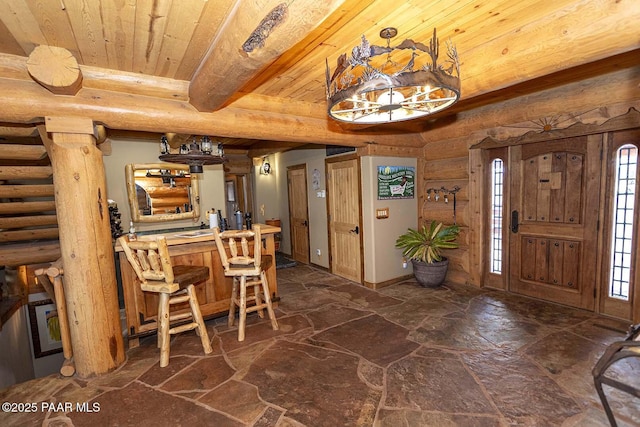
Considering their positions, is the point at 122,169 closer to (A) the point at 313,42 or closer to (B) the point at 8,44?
(B) the point at 8,44

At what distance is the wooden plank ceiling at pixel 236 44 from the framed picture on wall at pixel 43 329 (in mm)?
3643

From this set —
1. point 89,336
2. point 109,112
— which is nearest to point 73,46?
point 109,112

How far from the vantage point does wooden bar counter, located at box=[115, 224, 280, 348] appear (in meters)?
3.02

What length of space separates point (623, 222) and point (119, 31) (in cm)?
493

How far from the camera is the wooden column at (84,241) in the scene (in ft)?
7.77

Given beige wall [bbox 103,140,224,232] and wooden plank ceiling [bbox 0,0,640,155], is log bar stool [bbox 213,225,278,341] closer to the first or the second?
wooden plank ceiling [bbox 0,0,640,155]

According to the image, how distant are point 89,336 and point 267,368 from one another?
1.53 metres

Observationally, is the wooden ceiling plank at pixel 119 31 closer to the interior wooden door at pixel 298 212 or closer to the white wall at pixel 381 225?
the white wall at pixel 381 225

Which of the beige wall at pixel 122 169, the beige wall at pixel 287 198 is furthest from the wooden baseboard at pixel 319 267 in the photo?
the beige wall at pixel 122 169

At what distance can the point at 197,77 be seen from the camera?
96.1 inches

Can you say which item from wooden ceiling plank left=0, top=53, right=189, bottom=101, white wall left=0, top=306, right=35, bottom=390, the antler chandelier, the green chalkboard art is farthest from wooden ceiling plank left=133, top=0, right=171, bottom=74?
white wall left=0, top=306, right=35, bottom=390

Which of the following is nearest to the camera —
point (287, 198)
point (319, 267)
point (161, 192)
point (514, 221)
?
point (514, 221)

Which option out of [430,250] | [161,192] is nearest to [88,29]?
[161,192]

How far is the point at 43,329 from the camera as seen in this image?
199 inches
